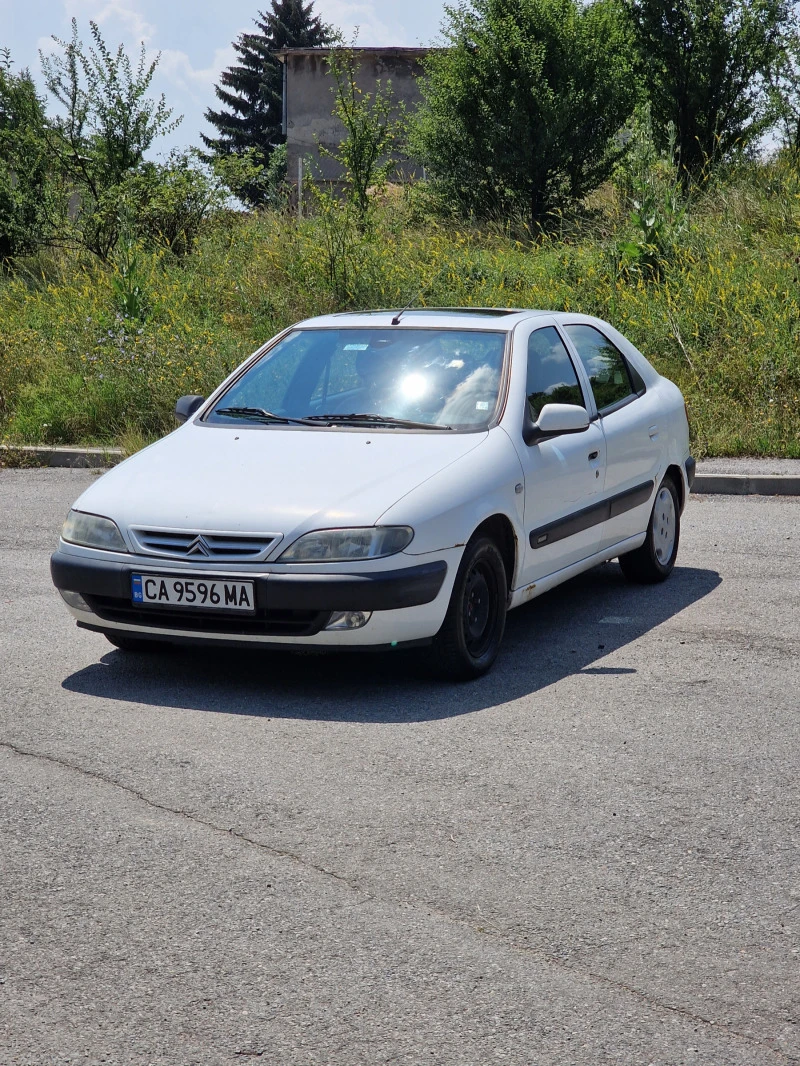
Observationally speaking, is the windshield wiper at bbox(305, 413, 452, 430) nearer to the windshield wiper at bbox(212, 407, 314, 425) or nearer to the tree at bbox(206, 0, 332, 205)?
the windshield wiper at bbox(212, 407, 314, 425)

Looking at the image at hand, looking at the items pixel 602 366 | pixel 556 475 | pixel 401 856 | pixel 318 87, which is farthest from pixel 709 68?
pixel 318 87

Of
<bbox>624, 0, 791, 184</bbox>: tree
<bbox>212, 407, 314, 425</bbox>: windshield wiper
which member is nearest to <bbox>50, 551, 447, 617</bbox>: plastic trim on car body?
<bbox>212, 407, 314, 425</bbox>: windshield wiper

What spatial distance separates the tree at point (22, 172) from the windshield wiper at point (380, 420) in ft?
56.7

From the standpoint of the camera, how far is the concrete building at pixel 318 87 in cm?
4516

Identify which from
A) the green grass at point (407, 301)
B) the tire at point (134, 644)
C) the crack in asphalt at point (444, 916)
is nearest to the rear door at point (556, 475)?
the tire at point (134, 644)

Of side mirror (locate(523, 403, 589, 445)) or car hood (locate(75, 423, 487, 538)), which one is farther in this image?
side mirror (locate(523, 403, 589, 445))

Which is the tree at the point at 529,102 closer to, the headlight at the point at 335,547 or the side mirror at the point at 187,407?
the side mirror at the point at 187,407

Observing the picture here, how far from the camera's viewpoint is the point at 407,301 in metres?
16.2

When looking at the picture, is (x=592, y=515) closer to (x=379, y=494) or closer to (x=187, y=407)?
(x=379, y=494)

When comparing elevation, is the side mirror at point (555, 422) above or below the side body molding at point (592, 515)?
above

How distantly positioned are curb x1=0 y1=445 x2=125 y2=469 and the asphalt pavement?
7.02m

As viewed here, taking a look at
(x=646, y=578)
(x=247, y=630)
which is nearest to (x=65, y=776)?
(x=247, y=630)

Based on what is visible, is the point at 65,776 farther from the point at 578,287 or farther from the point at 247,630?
the point at 578,287

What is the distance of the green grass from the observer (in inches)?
540
